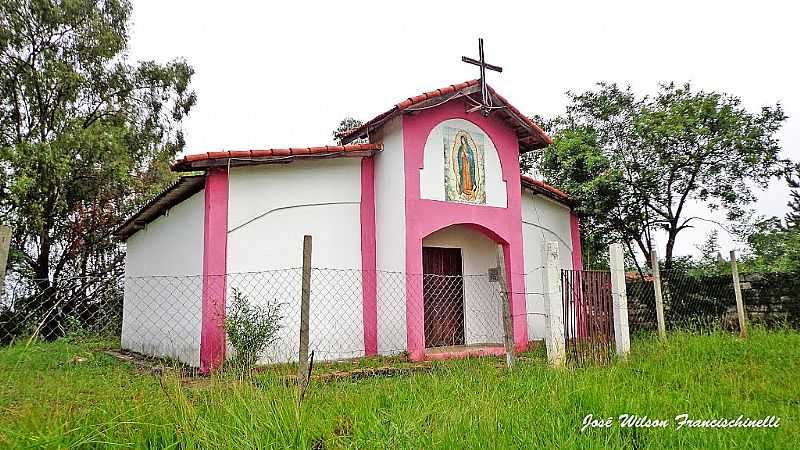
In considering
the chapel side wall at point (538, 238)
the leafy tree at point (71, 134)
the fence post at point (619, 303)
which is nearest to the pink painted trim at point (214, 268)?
the fence post at point (619, 303)

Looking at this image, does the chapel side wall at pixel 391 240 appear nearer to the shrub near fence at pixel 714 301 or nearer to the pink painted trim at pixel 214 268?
the pink painted trim at pixel 214 268

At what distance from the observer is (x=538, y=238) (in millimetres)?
11141

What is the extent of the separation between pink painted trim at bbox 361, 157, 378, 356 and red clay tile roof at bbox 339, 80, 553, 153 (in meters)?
0.72

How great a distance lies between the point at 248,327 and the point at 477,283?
5.10m

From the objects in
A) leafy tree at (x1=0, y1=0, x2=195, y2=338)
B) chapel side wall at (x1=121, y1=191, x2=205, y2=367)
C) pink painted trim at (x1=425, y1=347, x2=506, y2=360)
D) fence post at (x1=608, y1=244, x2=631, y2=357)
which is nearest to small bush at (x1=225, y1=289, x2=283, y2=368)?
chapel side wall at (x1=121, y1=191, x2=205, y2=367)

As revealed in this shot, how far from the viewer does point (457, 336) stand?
10406mm

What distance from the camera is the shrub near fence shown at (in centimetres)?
925

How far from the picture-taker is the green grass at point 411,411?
128 inches

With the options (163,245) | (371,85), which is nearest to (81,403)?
(163,245)

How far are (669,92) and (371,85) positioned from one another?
29.5 feet

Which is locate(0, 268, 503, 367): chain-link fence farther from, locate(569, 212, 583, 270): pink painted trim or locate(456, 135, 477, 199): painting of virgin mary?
locate(569, 212, 583, 270): pink painted trim

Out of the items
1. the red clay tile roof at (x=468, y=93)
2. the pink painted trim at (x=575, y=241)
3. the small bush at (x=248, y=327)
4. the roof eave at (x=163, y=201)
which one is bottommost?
the small bush at (x=248, y=327)

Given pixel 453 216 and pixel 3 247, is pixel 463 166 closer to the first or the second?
pixel 453 216

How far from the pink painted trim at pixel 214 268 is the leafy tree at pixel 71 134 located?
7.13 meters
